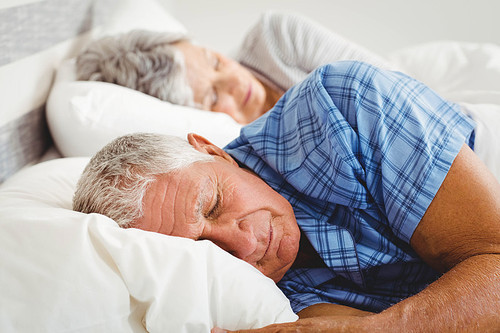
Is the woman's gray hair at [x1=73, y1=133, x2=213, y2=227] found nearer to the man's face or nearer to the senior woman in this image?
the man's face

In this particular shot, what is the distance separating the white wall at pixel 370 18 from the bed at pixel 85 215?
75cm

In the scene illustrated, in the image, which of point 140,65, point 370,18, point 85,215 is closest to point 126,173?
point 85,215

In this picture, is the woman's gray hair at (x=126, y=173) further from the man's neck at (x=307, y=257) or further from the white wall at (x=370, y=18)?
the white wall at (x=370, y=18)

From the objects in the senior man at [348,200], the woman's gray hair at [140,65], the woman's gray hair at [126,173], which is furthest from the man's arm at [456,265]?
the woman's gray hair at [140,65]

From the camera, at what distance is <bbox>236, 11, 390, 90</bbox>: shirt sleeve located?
174 centimetres

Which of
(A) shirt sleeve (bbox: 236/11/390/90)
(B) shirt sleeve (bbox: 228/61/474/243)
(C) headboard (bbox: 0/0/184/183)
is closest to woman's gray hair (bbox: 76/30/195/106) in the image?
(C) headboard (bbox: 0/0/184/183)

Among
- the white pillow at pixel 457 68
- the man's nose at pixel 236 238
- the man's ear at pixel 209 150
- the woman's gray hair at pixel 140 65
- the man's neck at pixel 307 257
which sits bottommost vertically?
the man's neck at pixel 307 257

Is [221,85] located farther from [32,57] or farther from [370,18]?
[370,18]

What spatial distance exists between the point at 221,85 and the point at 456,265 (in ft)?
3.55

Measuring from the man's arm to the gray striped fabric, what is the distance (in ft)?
2.76

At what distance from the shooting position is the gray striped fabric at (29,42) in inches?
44.7

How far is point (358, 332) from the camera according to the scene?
68 cm

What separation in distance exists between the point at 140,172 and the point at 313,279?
41cm

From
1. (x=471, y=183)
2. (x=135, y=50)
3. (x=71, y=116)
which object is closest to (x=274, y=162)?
(x=471, y=183)
